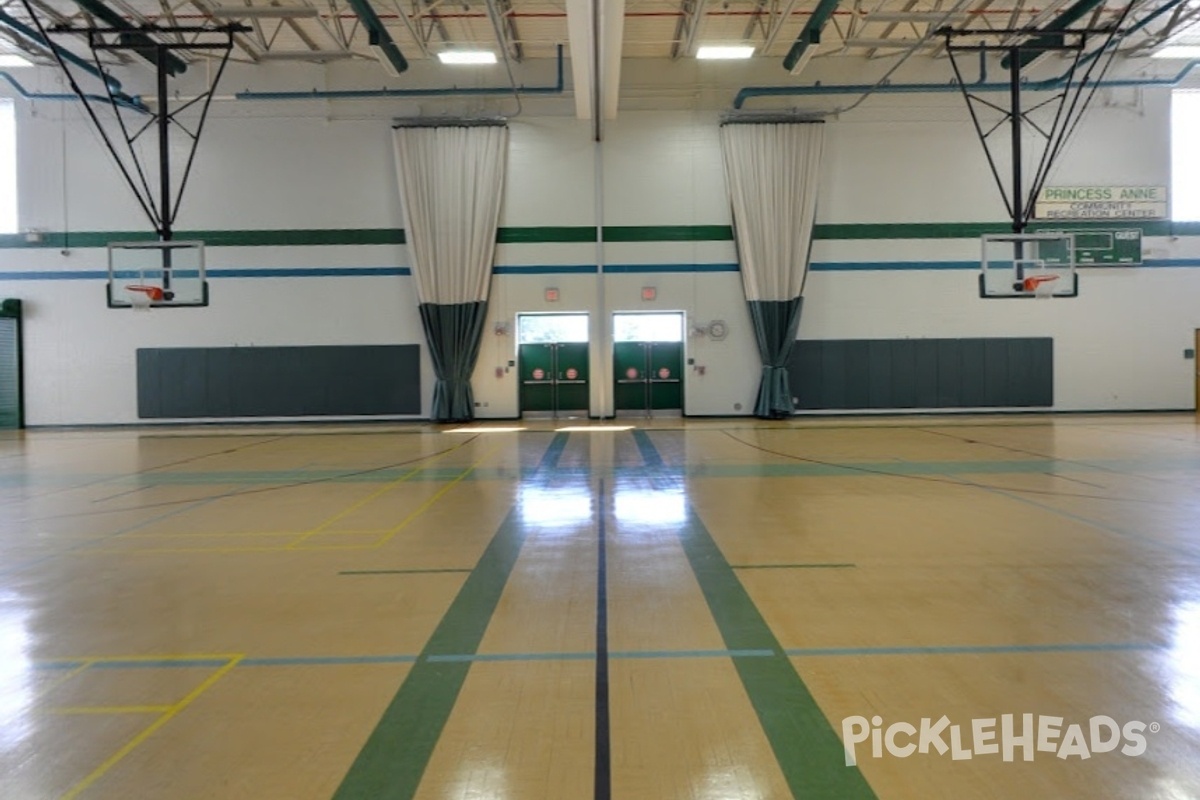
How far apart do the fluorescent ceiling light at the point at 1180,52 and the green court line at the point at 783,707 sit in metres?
22.9

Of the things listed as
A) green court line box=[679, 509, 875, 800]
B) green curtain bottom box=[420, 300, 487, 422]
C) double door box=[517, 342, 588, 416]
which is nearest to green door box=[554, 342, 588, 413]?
double door box=[517, 342, 588, 416]

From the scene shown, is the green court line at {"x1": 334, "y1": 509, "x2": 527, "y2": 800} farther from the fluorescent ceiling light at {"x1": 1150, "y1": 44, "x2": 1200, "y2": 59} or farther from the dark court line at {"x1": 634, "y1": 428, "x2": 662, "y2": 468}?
the fluorescent ceiling light at {"x1": 1150, "y1": 44, "x2": 1200, "y2": 59}

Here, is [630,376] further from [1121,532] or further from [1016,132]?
[1121,532]

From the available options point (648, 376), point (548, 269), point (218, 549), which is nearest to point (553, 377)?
point (648, 376)

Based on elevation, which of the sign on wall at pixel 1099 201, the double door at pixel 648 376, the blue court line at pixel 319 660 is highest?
the sign on wall at pixel 1099 201

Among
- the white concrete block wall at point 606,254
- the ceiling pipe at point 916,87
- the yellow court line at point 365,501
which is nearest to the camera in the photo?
the yellow court line at point 365,501

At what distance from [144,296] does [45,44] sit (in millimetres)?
6555

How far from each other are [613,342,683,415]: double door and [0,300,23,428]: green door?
16157 millimetres

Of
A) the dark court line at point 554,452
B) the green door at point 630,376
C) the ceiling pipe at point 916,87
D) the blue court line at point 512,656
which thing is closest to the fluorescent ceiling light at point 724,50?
the ceiling pipe at point 916,87

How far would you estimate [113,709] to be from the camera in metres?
4.25

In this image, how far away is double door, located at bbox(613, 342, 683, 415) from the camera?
23469 mm

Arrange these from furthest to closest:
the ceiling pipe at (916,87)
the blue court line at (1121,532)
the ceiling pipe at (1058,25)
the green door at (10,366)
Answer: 1. the green door at (10,366)
2. the ceiling pipe at (916,87)
3. the ceiling pipe at (1058,25)
4. the blue court line at (1121,532)

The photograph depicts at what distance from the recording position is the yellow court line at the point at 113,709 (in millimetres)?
4215

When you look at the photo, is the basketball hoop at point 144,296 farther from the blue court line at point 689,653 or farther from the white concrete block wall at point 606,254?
the blue court line at point 689,653
